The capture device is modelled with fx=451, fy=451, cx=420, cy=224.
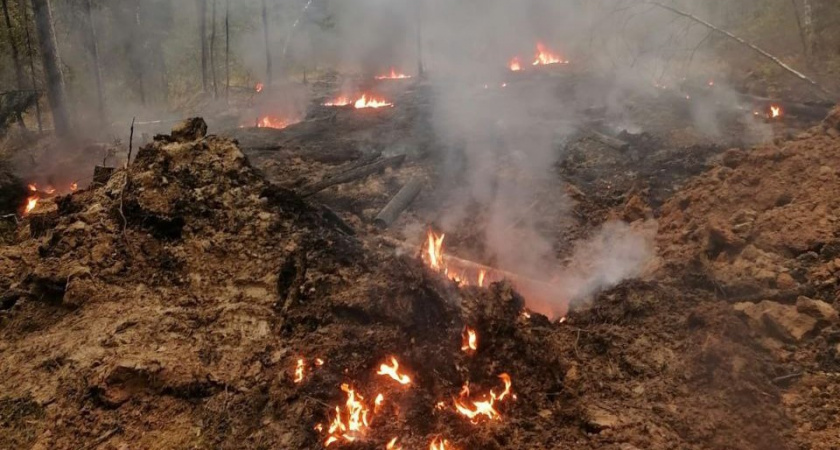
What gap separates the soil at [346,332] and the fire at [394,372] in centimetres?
5

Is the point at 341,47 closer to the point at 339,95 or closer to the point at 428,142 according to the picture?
the point at 339,95

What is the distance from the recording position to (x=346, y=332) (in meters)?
4.47

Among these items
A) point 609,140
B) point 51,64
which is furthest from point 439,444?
point 51,64

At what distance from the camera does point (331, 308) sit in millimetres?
4660

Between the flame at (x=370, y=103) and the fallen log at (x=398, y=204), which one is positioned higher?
the flame at (x=370, y=103)

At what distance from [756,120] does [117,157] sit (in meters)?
16.9

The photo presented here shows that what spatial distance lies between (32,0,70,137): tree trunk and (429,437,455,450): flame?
54.7 feet

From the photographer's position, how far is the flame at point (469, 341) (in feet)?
14.5

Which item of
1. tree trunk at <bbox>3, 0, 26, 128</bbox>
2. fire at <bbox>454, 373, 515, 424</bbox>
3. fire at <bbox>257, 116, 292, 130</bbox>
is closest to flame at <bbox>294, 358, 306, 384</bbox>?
fire at <bbox>454, 373, 515, 424</bbox>

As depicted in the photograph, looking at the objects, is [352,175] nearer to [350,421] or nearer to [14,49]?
[350,421]

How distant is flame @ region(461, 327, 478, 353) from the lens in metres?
4.41

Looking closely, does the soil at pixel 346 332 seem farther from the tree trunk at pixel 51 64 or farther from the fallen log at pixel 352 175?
the tree trunk at pixel 51 64

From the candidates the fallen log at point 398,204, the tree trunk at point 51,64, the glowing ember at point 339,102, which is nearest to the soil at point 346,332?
the fallen log at point 398,204

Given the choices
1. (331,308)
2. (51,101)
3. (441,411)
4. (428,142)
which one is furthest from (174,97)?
(441,411)
